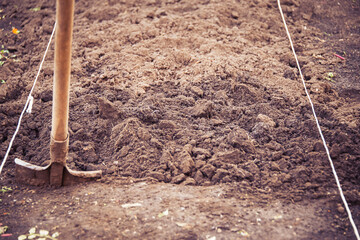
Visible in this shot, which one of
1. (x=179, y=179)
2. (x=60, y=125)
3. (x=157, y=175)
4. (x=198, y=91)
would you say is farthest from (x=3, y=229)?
(x=198, y=91)

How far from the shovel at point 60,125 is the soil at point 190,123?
0.08 meters

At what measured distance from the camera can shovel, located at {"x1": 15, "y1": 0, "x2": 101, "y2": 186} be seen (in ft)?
6.45

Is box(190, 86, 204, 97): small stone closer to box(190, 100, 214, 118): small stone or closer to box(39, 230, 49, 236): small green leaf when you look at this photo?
box(190, 100, 214, 118): small stone

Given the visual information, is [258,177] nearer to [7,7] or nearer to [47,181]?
[47,181]

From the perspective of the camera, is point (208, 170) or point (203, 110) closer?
point (208, 170)

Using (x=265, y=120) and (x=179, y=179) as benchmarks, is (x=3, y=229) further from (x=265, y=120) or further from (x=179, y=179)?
(x=265, y=120)

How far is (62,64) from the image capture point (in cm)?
206

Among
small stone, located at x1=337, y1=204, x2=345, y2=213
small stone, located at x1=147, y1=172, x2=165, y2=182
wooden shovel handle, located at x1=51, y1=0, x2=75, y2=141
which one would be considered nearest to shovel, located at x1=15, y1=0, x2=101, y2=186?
wooden shovel handle, located at x1=51, y1=0, x2=75, y2=141

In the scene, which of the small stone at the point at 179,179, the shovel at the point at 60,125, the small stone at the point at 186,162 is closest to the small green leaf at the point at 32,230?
the shovel at the point at 60,125

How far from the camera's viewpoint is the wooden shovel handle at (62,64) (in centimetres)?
194

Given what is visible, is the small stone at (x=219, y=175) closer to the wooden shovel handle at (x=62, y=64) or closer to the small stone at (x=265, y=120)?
the small stone at (x=265, y=120)

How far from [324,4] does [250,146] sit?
13.1 ft

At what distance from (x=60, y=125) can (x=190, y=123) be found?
125cm

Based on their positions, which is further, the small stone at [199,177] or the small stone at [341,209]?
the small stone at [199,177]
